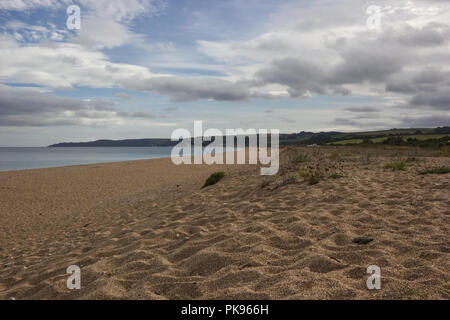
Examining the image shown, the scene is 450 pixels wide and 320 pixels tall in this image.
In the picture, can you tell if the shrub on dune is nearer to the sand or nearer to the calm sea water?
the sand

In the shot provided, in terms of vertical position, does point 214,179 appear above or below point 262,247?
above

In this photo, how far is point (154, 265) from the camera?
398cm

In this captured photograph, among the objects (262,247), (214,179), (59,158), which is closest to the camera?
(262,247)

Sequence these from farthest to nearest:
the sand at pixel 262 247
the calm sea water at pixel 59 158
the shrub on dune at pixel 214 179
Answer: the calm sea water at pixel 59 158 → the shrub on dune at pixel 214 179 → the sand at pixel 262 247

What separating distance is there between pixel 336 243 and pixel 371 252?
48 cm

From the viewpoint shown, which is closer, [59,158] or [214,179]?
[214,179]

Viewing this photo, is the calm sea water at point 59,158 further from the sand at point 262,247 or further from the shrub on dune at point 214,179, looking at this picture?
the sand at point 262,247

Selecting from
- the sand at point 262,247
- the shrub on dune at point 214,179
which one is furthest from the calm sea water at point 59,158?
the sand at point 262,247

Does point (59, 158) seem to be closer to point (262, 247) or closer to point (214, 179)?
point (214, 179)

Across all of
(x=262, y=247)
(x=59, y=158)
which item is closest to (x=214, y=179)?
(x=262, y=247)

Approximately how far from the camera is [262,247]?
4.07 m

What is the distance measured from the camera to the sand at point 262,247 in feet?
10.3
